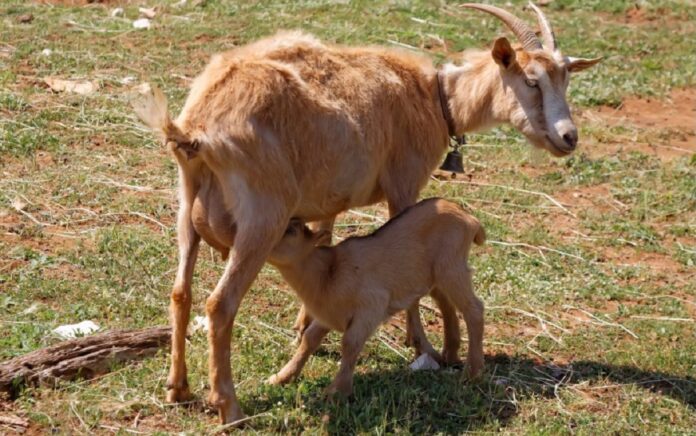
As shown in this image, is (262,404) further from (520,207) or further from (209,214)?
(520,207)

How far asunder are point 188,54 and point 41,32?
171cm

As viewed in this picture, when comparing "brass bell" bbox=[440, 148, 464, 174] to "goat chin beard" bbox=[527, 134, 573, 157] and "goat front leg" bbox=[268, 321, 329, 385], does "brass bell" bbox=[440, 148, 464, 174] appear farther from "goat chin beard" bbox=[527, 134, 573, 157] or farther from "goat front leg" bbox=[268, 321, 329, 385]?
"goat front leg" bbox=[268, 321, 329, 385]

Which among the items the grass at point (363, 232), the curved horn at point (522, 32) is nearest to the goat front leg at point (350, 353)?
the grass at point (363, 232)

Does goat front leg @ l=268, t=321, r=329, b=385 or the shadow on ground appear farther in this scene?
goat front leg @ l=268, t=321, r=329, b=385

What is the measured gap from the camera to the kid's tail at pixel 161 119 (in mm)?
5391

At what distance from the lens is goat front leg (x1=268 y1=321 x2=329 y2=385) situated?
621cm

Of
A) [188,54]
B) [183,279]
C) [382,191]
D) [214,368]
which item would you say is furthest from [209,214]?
[188,54]

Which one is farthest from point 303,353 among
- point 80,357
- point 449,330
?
point 80,357

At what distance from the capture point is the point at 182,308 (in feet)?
19.3

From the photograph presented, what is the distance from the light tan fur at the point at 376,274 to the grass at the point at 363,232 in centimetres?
28

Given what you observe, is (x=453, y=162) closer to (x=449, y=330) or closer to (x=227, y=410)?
(x=449, y=330)

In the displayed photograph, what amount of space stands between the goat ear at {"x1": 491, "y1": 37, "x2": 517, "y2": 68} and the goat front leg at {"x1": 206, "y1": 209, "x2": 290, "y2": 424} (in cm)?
202

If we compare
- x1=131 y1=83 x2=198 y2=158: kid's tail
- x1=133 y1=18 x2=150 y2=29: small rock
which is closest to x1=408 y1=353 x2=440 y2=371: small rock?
x1=131 y1=83 x2=198 y2=158: kid's tail

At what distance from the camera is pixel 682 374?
6.70m
